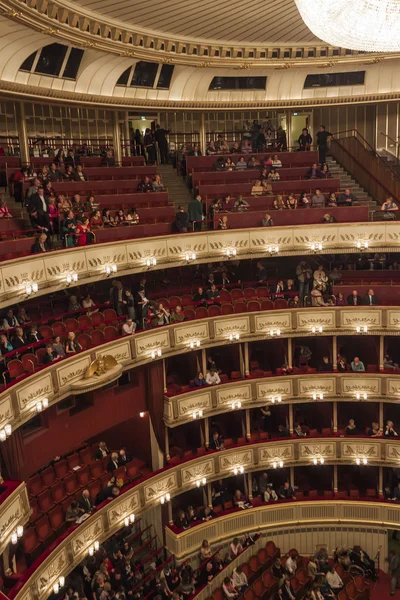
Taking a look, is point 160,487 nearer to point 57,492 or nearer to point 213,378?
point 57,492

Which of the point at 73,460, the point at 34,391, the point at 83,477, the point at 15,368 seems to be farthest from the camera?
the point at 73,460

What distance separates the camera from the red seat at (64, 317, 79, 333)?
12.7 metres

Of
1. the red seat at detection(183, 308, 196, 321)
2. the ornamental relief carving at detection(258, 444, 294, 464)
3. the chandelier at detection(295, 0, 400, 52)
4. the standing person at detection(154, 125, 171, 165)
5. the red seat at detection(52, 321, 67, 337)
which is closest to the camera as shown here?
the chandelier at detection(295, 0, 400, 52)

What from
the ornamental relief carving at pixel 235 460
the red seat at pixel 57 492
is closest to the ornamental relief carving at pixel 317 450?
the ornamental relief carving at pixel 235 460

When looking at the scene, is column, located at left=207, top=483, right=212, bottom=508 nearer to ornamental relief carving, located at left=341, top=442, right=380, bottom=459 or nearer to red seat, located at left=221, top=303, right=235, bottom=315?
ornamental relief carving, located at left=341, top=442, right=380, bottom=459

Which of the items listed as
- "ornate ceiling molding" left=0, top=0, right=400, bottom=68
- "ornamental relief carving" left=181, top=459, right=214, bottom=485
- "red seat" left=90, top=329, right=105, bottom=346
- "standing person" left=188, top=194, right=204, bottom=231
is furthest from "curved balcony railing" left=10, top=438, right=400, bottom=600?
"ornate ceiling molding" left=0, top=0, right=400, bottom=68

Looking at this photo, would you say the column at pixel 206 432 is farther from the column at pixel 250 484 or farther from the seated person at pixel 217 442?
the column at pixel 250 484

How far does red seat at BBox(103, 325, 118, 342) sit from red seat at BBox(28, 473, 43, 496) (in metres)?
3.17

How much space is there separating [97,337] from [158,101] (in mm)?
7467

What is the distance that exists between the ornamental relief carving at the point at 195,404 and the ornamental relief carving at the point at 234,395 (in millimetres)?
295

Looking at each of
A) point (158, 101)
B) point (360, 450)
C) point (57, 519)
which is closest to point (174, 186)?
point (158, 101)

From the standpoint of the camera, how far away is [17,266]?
11.1 meters

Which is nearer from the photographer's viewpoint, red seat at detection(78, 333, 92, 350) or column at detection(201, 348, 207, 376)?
red seat at detection(78, 333, 92, 350)

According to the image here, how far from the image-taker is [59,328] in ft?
41.2
